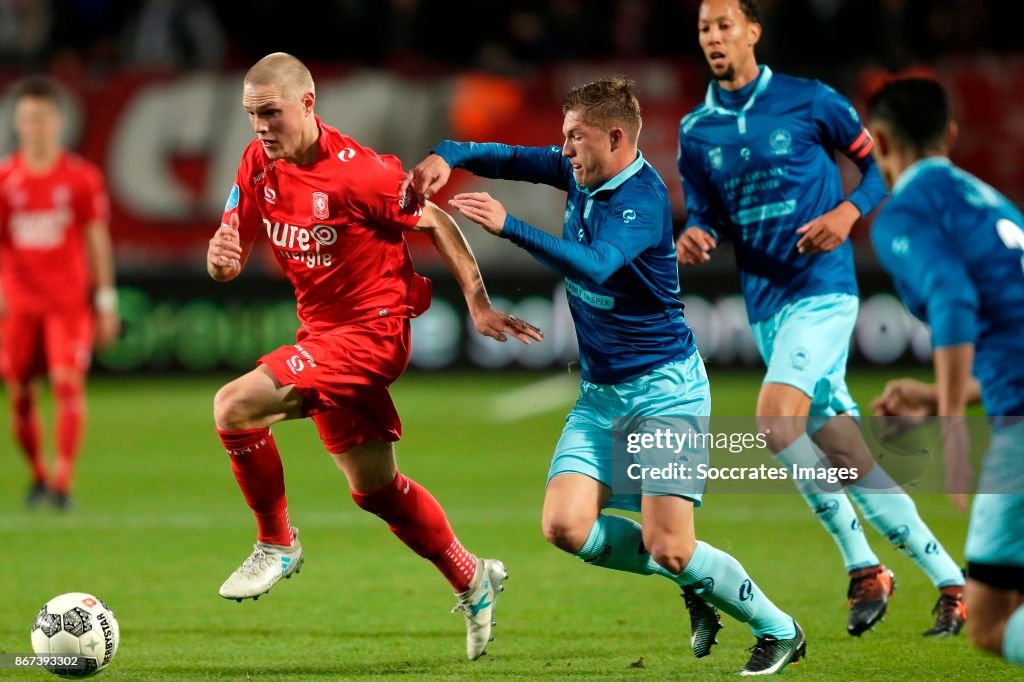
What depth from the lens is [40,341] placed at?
32.5 feet

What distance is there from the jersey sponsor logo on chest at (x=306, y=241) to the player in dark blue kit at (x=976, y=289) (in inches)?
86.7

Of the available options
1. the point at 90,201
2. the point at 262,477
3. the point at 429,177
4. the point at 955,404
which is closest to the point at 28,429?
the point at 90,201

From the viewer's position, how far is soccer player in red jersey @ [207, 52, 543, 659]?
5348mm

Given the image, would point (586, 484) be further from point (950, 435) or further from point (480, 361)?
point (480, 361)

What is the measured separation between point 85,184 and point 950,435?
7.50 m

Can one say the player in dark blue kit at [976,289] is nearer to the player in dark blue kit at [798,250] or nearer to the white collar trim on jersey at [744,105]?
the player in dark blue kit at [798,250]

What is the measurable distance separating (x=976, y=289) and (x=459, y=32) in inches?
518

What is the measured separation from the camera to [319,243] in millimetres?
5551

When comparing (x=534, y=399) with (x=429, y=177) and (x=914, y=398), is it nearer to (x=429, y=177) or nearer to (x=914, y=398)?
(x=429, y=177)

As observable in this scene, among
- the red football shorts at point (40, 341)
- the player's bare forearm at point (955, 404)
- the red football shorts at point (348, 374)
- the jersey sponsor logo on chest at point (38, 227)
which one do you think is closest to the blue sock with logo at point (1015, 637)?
the player's bare forearm at point (955, 404)

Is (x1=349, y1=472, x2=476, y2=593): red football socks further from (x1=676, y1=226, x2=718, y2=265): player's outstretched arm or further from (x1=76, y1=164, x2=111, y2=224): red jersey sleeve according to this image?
(x1=76, y1=164, x2=111, y2=224): red jersey sleeve

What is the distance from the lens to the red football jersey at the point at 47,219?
1002 centimetres

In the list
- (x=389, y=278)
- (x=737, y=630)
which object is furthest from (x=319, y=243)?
(x=737, y=630)

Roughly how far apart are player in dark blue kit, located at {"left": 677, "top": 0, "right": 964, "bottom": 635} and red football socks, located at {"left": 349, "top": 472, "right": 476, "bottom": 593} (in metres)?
1.33
